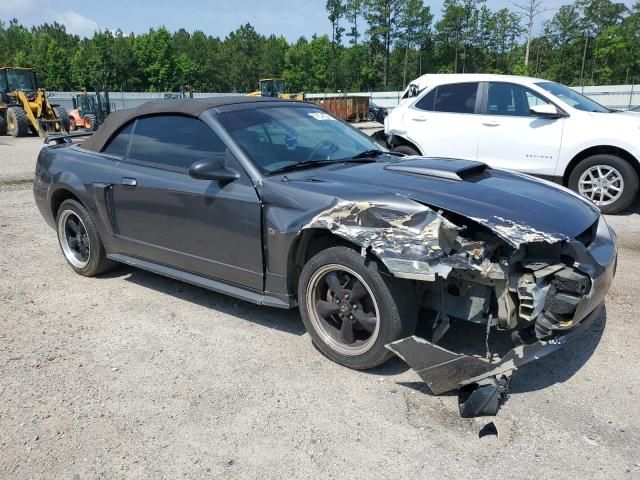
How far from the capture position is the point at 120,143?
15.1ft

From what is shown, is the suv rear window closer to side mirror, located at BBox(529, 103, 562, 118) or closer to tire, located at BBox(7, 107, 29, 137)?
side mirror, located at BBox(529, 103, 562, 118)

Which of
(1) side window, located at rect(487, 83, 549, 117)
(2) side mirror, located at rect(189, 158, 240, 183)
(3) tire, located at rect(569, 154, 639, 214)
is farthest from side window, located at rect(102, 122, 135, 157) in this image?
(3) tire, located at rect(569, 154, 639, 214)

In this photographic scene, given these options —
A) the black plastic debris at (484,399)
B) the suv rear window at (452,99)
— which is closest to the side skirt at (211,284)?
the black plastic debris at (484,399)

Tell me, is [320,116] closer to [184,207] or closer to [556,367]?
[184,207]

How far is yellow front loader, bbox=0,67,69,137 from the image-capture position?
69.4 ft

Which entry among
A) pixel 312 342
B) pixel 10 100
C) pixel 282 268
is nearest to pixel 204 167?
pixel 282 268

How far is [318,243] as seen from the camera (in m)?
3.38

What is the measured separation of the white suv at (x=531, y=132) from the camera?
685 centimetres

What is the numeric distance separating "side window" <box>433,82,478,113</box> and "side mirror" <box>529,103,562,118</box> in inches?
36.9

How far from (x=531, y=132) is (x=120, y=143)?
539 cm

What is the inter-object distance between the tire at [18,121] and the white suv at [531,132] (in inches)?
716

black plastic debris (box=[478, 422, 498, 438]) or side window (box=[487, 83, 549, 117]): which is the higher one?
side window (box=[487, 83, 549, 117])

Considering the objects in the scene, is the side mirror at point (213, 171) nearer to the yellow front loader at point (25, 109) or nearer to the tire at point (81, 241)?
the tire at point (81, 241)

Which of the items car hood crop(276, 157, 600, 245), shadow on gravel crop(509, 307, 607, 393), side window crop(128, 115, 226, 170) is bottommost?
shadow on gravel crop(509, 307, 607, 393)
